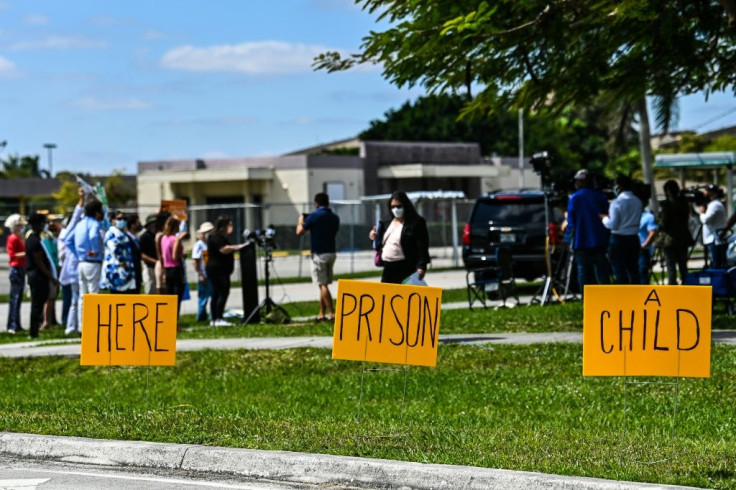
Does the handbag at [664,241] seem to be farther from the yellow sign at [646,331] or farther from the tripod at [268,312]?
the yellow sign at [646,331]

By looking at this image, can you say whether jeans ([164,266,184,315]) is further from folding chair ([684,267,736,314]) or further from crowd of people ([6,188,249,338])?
folding chair ([684,267,736,314])

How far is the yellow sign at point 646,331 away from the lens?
7.92 metres

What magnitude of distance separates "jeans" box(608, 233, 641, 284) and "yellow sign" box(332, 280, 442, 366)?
874cm

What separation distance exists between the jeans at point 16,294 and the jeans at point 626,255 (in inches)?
338

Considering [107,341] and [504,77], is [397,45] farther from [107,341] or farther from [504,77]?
[107,341]

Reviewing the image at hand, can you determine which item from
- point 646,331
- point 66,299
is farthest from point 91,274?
point 646,331

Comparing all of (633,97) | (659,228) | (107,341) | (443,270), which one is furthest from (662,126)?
(107,341)

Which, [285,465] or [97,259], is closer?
[285,465]

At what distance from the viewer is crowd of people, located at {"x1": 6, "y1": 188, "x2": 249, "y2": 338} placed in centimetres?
1695

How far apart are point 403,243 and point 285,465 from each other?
21.8 feet

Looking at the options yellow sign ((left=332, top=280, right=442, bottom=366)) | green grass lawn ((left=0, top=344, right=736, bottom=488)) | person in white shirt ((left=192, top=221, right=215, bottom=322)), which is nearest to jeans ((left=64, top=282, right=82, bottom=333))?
person in white shirt ((left=192, top=221, right=215, bottom=322))

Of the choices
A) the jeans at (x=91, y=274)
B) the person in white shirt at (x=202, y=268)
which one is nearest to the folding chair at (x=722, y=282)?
the person in white shirt at (x=202, y=268)

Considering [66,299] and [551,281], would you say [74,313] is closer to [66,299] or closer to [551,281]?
[66,299]

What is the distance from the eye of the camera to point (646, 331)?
7984mm
